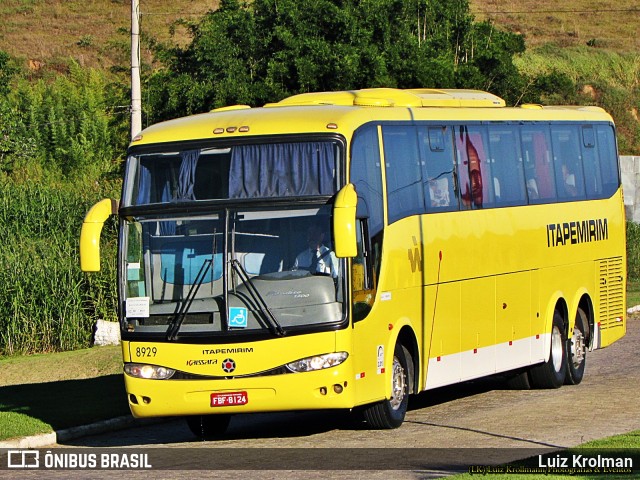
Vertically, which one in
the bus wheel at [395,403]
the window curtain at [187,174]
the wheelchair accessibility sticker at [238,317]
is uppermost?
the window curtain at [187,174]

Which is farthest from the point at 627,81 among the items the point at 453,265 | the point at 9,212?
the point at 453,265

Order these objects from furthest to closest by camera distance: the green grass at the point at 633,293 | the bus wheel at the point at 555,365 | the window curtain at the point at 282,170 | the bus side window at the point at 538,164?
the green grass at the point at 633,293
the bus wheel at the point at 555,365
the bus side window at the point at 538,164
the window curtain at the point at 282,170

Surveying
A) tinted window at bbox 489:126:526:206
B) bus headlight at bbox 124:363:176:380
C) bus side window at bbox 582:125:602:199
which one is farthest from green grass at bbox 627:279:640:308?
bus headlight at bbox 124:363:176:380

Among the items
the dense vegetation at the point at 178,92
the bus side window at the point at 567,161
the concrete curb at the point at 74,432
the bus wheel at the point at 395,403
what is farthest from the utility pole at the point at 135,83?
the bus wheel at the point at 395,403

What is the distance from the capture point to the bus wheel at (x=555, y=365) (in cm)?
1859

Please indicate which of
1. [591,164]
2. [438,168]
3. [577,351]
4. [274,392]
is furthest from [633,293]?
[274,392]

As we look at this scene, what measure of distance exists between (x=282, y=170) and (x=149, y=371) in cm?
245

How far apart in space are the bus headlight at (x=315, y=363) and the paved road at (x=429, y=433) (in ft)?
2.64

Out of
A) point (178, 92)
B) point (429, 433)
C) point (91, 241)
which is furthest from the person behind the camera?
point (178, 92)

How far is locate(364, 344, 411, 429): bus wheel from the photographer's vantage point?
1439cm

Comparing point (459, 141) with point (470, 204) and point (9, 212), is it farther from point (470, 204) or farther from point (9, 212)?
point (9, 212)

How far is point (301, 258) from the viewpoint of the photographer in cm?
1332

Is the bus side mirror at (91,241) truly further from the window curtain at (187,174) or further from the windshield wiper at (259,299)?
the windshield wiper at (259,299)

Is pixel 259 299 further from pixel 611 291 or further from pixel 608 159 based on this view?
pixel 608 159
